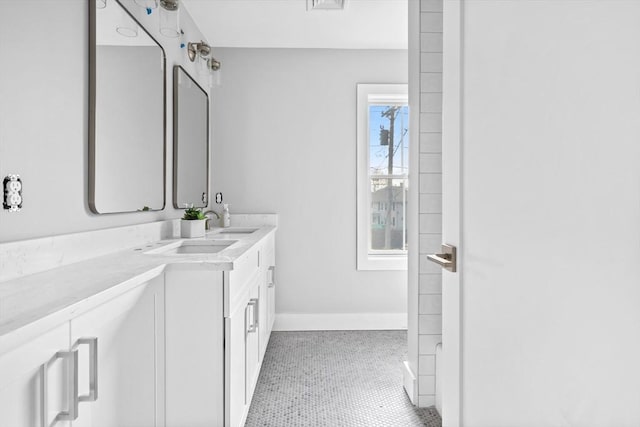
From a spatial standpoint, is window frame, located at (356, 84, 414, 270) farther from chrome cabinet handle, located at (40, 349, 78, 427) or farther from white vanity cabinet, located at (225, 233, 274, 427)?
chrome cabinet handle, located at (40, 349, 78, 427)

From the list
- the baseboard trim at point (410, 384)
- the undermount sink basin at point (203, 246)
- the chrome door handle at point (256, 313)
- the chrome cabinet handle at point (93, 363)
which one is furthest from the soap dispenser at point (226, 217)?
the chrome cabinet handle at point (93, 363)

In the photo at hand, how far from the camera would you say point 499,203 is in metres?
0.83

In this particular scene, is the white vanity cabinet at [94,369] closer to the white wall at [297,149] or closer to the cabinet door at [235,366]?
the cabinet door at [235,366]

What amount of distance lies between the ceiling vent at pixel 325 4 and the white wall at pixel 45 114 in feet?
5.09

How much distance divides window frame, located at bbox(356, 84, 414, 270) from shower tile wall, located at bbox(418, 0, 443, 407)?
5.04 ft

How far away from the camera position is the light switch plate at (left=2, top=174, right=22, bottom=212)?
1253mm

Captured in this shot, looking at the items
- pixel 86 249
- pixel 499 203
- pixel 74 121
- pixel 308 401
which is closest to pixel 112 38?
pixel 74 121

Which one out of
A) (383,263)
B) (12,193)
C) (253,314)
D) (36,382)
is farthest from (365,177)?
(36,382)

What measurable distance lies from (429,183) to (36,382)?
1.86 meters

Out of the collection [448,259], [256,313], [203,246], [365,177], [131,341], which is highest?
[365,177]

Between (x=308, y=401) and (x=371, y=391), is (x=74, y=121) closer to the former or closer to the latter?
(x=308, y=401)

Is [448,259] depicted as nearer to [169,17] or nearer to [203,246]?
[203,246]

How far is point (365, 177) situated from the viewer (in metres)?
3.77

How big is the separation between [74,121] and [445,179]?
1396 mm
